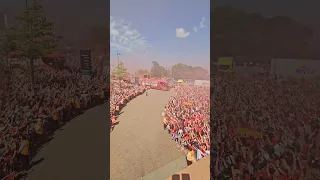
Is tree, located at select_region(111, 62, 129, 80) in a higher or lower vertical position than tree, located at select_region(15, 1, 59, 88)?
lower

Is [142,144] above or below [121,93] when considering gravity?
below

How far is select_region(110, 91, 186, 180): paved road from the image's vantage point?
4762mm

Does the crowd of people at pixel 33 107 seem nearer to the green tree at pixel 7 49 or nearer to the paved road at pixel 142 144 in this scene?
the green tree at pixel 7 49

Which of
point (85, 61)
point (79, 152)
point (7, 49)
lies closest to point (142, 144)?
point (79, 152)

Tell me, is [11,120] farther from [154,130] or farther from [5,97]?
[154,130]

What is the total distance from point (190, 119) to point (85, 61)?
101 inches

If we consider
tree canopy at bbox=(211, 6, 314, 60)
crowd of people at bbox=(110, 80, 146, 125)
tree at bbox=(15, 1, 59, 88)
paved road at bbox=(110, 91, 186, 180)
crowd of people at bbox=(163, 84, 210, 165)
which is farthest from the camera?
crowd of people at bbox=(110, 80, 146, 125)

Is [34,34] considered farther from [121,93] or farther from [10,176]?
[121,93]

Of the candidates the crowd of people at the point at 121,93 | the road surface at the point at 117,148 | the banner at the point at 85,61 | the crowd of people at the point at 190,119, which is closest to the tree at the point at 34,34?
the banner at the point at 85,61

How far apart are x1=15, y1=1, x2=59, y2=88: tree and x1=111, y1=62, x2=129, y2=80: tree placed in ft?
5.69

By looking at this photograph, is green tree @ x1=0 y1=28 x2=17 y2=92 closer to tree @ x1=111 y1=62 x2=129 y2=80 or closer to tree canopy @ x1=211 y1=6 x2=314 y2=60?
Answer: tree @ x1=111 y1=62 x2=129 y2=80

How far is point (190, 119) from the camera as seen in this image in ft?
18.1

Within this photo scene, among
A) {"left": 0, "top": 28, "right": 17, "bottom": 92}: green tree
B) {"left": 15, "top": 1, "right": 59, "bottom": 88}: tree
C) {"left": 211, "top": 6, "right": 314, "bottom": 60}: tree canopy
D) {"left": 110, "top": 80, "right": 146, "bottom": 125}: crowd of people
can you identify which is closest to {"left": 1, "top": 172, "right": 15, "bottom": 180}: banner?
{"left": 0, "top": 28, "right": 17, "bottom": 92}: green tree

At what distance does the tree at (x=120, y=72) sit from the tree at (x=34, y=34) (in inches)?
68.2
